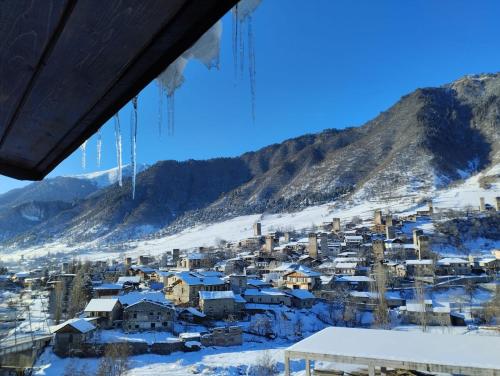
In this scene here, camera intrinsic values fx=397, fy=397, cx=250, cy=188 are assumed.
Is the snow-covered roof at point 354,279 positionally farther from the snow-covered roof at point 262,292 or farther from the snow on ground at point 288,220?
the snow on ground at point 288,220

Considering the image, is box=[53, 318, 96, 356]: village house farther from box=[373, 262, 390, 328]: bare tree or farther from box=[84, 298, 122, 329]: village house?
box=[373, 262, 390, 328]: bare tree

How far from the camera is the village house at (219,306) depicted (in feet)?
87.7

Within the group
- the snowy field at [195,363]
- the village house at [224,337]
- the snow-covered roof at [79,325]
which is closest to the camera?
the snowy field at [195,363]

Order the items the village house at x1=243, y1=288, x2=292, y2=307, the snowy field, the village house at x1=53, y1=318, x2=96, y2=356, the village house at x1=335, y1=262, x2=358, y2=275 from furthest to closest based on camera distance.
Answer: the village house at x1=335, y1=262, x2=358, y2=275 → the village house at x1=243, y1=288, x2=292, y2=307 → the village house at x1=53, y1=318, x2=96, y2=356 → the snowy field

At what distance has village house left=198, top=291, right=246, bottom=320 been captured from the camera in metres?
26.7

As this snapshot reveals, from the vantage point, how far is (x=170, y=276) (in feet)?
113

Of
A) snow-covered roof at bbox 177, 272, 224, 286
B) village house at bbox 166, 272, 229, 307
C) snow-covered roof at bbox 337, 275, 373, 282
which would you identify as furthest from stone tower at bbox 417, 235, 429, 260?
snow-covered roof at bbox 177, 272, 224, 286

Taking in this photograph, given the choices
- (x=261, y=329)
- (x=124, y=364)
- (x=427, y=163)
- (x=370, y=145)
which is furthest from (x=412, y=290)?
(x=370, y=145)

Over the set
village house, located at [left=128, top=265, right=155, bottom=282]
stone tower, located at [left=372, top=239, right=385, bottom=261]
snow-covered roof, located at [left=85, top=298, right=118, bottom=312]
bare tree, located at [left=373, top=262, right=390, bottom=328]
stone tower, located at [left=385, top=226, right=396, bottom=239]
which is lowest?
bare tree, located at [left=373, top=262, right=390, bottom=328]

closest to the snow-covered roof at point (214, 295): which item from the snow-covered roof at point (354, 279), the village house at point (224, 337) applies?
the village house at point (224, 337)

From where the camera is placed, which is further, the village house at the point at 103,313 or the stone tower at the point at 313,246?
the stone tower at the point at 313,246

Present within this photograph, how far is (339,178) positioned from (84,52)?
113 metres

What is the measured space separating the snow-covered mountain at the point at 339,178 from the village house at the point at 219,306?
54.0 m

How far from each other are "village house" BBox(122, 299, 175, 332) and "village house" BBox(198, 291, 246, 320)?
3161mm
